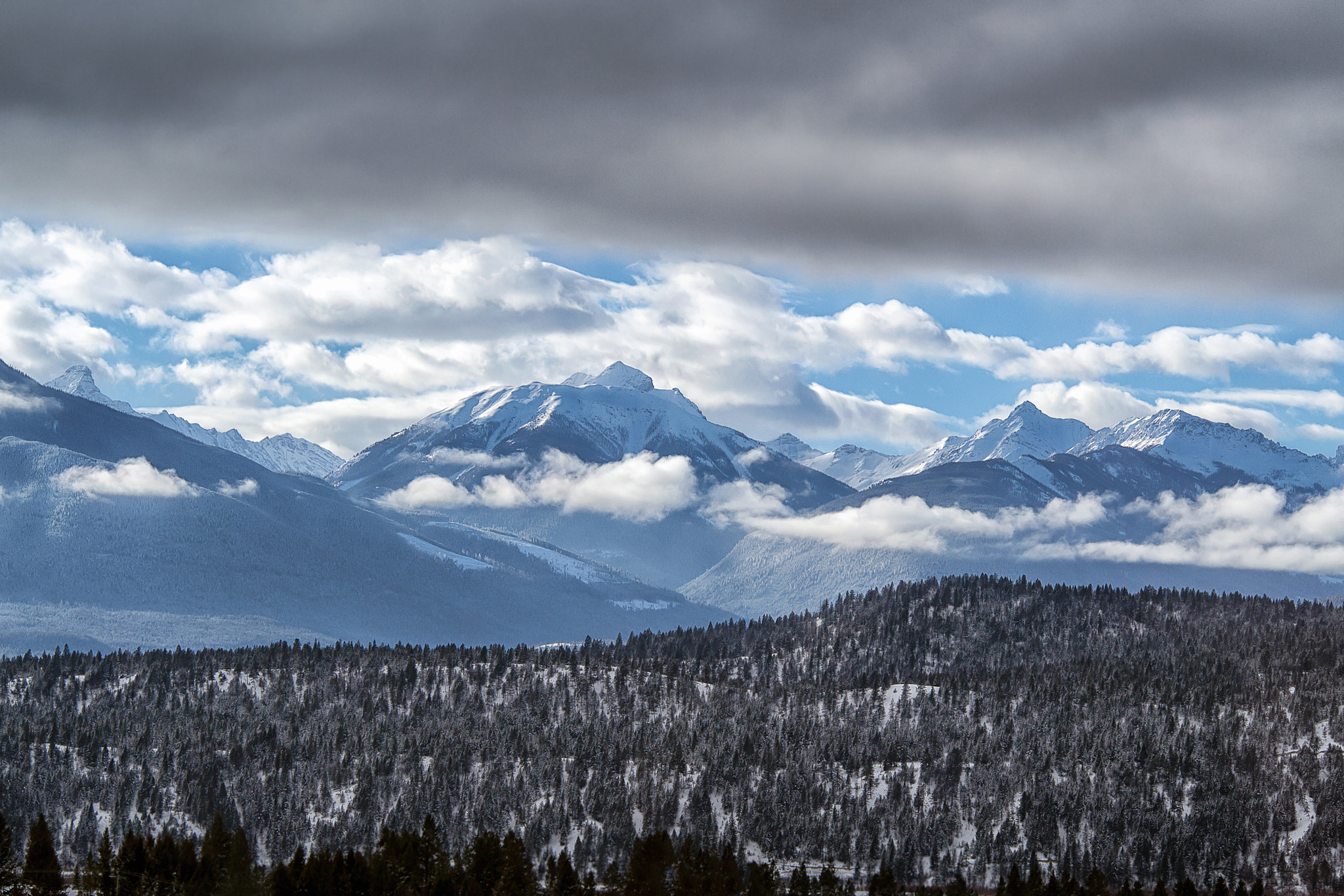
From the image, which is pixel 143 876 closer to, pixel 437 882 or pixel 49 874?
pixel 49 874

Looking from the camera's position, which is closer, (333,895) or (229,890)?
(229,890)

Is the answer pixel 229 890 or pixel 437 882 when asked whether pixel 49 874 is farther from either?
pixel 437 882

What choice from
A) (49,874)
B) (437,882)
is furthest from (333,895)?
(49,874)

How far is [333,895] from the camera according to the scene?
199000 mm

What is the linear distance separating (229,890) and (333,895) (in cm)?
1717

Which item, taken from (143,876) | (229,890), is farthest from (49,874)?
(229,890)

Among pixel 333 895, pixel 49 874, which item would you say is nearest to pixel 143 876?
pixel 49 874

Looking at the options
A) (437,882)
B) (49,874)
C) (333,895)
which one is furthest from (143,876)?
(437,882)

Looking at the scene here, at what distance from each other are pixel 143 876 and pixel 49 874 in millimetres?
11744

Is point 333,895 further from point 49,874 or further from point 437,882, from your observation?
point 49,874

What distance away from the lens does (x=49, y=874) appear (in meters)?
194

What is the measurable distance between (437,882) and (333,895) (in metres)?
13.6

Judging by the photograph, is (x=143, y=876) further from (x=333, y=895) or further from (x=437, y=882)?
(x=437, y=882)

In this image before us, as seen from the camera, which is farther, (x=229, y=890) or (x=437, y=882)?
(x=437, y=882)
